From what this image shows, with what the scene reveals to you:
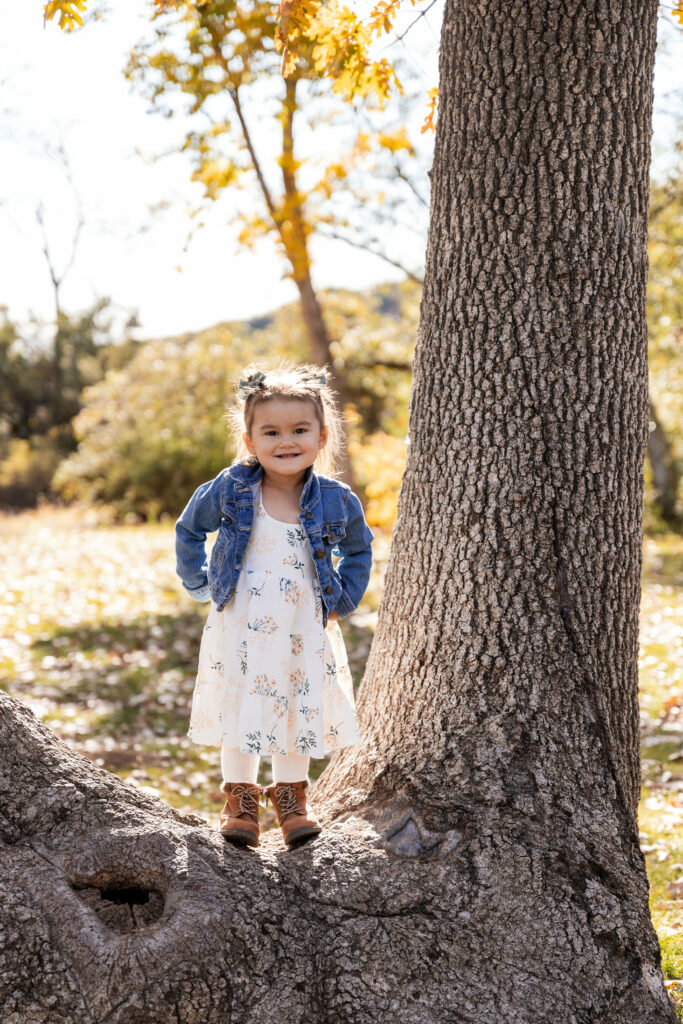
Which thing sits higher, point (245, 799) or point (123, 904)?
point (245, 799)

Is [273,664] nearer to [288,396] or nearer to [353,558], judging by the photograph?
[353,558]

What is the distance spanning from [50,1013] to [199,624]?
21.6 ft

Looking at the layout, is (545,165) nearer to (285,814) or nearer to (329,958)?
(285,814)

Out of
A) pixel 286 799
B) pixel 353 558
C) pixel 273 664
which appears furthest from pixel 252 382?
pixel 286 799

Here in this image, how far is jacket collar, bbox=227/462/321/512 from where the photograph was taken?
2885mm

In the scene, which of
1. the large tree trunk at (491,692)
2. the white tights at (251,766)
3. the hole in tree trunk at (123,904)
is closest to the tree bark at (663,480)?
the large tree trunk at (491,692)

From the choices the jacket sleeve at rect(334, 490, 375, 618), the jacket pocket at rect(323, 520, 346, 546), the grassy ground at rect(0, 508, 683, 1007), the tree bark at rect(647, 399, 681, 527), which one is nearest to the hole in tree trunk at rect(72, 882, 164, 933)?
the jacket sleeve at rect(334, 490, 375, 618)

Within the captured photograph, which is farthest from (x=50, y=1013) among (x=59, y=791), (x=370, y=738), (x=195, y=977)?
(x=370, y=738)

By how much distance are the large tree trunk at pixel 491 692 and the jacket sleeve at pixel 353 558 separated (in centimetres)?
15

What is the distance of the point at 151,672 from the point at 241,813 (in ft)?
15.3

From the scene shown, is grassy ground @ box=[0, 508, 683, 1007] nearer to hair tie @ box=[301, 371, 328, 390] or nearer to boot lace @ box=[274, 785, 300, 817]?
boot lace @ box=[274, 785, 300, 817]

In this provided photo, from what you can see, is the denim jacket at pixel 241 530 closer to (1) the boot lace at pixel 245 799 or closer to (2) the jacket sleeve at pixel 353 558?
(2) the jacket sleeve at pixel 353 558

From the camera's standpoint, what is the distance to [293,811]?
2828mm

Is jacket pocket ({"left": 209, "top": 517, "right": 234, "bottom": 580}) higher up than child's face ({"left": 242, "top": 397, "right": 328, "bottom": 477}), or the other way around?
child's face ({"left": 242, "top": 397, "right": 328, "bottom": 477})
